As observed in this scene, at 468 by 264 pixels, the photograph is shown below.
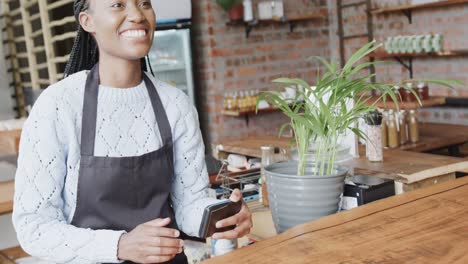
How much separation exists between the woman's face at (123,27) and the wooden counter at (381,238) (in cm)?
54

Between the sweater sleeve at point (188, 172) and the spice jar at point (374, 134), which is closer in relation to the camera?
the sweater sleeve at point (188, 172)

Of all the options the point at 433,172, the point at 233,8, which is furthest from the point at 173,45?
the point at 433,172

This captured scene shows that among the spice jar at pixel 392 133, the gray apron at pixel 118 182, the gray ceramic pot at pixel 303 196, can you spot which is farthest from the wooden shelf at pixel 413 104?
the gray apron at pixel 118 182

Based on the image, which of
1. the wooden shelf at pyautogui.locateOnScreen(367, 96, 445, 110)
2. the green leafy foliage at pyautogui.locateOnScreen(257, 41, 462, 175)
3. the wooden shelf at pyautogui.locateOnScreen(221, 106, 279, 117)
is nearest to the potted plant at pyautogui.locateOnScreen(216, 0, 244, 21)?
the wooden shelf at pyautogui.locateOnScreen(221, 106, 279, 117)

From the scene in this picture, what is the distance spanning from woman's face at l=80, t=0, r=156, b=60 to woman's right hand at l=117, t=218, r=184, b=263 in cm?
42

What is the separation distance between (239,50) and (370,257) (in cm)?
451

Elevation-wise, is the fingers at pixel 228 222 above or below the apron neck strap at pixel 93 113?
below

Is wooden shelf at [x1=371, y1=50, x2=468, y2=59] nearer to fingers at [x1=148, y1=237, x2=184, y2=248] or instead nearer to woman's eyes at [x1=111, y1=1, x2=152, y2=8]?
woman's eyes at [x1=111, y1=1, x2=152, y2=8]

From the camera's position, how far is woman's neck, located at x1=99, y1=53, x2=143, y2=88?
1479 millimetres

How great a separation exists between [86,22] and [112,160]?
0.36 metres

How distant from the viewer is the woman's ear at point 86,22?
1.48 metres

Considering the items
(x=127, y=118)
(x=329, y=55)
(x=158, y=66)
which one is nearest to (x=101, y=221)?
(x=127, y=118)

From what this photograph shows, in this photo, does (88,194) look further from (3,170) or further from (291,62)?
(291,62)

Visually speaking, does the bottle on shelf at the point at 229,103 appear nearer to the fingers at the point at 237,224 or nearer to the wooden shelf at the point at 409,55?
the wooden shelf at the point at 409,55
